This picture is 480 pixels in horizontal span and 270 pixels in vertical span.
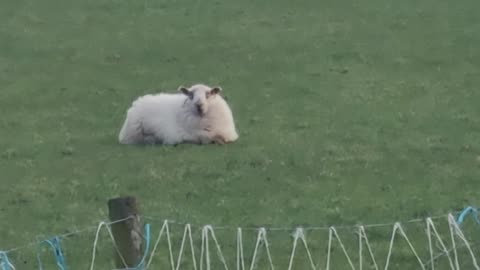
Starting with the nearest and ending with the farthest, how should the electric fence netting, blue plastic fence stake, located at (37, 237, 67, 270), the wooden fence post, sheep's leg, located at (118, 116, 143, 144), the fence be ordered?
1. the wooden fence post
2. blue plastic fence stake, located at (37, 237, 67, 270)
3. the fence
4. the electric fence netting
5. sheep's leg, located at (118, 116, 143, 144)

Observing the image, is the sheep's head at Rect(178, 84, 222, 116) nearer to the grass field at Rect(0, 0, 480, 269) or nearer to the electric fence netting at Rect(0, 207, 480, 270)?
the grass field at Rect(0, 0, 480, 269)

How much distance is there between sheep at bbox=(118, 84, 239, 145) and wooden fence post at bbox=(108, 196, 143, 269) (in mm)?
10033

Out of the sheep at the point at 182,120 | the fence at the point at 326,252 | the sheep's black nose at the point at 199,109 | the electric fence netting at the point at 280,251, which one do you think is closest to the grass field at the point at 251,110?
the electric fence netting at the point at 280,251

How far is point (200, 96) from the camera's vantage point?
18297mm

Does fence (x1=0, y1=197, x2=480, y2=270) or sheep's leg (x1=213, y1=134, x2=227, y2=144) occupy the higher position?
sheep's leg (x1=213, y1=134, x2=227, y2=144)

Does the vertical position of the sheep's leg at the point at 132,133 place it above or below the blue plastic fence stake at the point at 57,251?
above

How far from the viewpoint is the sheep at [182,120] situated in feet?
59.7

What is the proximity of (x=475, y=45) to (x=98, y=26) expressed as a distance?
10.6 m

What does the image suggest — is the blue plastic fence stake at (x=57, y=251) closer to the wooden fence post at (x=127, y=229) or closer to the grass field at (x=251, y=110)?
the wooden fence post at (x=127, y=229)

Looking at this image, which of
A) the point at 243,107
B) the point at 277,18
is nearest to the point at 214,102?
the point at 243,107

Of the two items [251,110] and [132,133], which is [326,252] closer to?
[132,133]

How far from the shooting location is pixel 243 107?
70.6 feet

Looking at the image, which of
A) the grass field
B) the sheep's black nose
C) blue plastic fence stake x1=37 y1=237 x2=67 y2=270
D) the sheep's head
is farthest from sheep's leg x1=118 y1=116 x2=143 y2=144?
blue plastic fence stake x1=37 y1=237 x2=67 y2=270

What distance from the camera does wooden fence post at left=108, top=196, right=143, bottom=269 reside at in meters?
7.76
